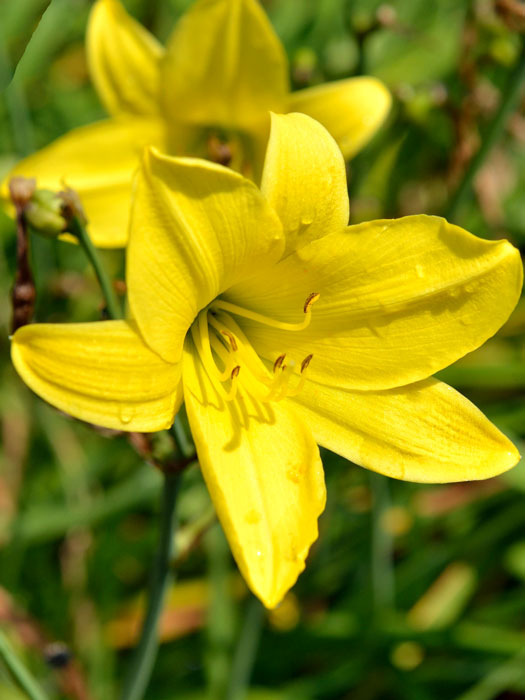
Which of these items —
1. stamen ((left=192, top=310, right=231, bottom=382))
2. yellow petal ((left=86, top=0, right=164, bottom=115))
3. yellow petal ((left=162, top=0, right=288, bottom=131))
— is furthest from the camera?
yellow petal ((left=86, top=0, right=164, bottom=115))

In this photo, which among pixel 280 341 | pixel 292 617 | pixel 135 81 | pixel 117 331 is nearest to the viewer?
pixel 117 331

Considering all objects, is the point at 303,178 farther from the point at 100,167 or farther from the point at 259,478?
Answer: the point at 100,167

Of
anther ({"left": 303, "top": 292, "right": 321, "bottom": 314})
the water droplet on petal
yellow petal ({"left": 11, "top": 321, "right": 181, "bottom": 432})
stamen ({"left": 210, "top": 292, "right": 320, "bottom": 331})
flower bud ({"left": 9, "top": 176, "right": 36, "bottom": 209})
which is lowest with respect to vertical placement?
the water droplet on petal

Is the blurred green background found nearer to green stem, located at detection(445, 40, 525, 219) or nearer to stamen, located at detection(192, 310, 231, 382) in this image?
green stem, located at detection(445, 40, 525, 219)

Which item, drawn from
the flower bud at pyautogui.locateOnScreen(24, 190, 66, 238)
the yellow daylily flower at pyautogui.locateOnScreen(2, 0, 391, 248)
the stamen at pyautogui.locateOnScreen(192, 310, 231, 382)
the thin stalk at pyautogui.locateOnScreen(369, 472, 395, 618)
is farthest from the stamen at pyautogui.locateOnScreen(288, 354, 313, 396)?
the thin stalk at pyautogui.locateOnScreen(369, 472, 395, 618)

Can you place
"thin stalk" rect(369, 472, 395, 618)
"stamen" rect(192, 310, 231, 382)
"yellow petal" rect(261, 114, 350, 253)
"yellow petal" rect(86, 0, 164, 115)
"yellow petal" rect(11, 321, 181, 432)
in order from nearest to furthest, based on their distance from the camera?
1. "yellow petal" rect(11, 321, 181, 432)
2. "yellow petal" rect(261, 114, 350, 253)
3. "stamen" rect(192, 310, 231, 382)
4. "yellow petal" rect(86, 0, 164, 115)
5. "thin stalk" rect(369, 472, 395, 618)

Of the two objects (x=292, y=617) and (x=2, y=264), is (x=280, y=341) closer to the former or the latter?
(x=292, y=617)

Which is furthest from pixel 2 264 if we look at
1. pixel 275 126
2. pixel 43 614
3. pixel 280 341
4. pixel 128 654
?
pixel 275 126
